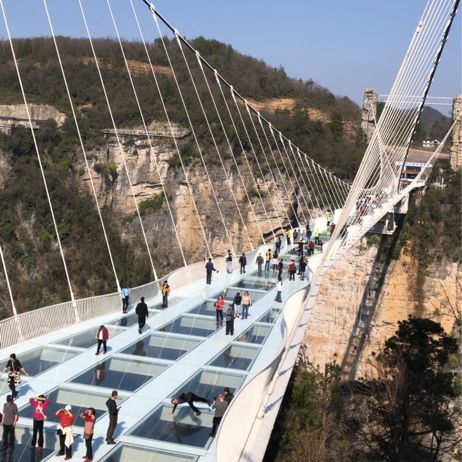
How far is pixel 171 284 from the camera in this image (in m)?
15.9

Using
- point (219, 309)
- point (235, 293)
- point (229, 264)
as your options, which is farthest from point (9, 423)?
point (229, 264)

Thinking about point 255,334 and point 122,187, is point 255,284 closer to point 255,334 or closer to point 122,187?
point 255,334

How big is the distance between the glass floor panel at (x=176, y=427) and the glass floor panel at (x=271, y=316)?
490cm

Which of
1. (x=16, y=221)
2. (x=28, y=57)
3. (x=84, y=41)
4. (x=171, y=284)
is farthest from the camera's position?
(x=84, y=41)

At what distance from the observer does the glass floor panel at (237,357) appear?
10030 millimetres

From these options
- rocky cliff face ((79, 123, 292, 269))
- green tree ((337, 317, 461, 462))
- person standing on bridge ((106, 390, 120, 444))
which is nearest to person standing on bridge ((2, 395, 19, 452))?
person standing on bridge ((106, 390, 120, 444))

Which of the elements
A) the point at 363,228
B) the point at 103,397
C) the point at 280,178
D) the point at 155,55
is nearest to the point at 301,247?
the point at 363,228

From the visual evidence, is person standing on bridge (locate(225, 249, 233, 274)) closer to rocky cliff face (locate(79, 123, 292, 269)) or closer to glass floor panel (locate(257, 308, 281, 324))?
glass floor panel (locate(257, 308, 281, 324))

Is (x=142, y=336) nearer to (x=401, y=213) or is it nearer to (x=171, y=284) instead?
(x=171, y=284)

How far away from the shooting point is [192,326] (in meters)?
12.5

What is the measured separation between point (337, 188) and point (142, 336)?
32099 millimetres

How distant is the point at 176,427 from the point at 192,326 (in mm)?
4805

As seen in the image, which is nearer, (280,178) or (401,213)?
(401,213)

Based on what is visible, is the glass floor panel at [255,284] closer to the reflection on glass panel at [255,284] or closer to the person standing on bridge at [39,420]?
the reflection on glass panel at [255,284]
